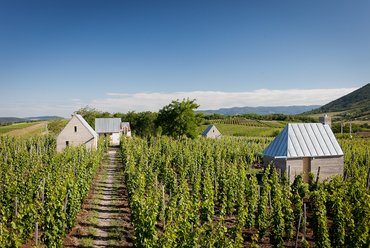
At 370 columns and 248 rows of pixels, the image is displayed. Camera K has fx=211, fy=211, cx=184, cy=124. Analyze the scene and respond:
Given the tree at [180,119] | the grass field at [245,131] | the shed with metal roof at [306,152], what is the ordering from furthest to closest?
the grass field at [245,131]
the tree at [180,119]
the shed with metal roof at [306,152]

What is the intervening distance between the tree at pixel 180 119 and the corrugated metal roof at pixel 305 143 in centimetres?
1893

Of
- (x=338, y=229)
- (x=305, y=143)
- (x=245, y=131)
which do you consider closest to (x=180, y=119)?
(x=305, y=143)

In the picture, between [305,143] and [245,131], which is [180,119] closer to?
[305,143]

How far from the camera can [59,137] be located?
25750 millimetres

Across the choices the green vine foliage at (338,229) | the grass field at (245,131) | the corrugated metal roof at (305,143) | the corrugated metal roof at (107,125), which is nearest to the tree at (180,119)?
the corrugated metal roof at (107,125)

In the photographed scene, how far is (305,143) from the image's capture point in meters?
14.7

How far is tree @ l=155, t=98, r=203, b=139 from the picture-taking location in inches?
1318

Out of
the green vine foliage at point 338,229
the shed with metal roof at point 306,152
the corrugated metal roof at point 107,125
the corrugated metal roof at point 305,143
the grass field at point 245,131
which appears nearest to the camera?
the green vine foliage at point 338,229

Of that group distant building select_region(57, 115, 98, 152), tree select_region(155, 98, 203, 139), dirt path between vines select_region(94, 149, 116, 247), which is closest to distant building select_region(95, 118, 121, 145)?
tree select_region(155, 98, 203, 139)

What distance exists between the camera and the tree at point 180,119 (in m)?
33.5

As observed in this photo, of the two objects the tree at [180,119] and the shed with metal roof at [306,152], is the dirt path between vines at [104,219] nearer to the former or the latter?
the shed with metal roof at [306,152]

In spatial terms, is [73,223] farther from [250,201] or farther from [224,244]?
[250,201]

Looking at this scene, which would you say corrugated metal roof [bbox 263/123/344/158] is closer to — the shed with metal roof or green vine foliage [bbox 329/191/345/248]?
the shed with metal roof

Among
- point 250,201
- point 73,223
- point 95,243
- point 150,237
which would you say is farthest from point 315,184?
point 73,223
